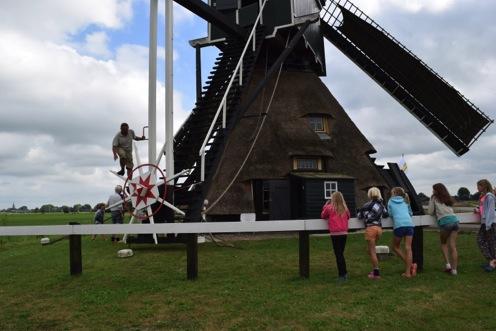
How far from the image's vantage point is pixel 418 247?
886cm

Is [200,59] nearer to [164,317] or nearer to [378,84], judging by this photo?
[378,84]

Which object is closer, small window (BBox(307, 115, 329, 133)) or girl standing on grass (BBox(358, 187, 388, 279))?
girl standing on grass (BBox(358, 187, 388, 279))

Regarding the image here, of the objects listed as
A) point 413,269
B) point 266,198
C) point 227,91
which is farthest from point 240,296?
point 266,198

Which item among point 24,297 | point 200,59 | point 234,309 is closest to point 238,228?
point 234,309

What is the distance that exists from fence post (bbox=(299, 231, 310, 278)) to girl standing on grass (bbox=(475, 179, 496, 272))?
3.41 meters

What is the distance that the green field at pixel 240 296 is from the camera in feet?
18.4

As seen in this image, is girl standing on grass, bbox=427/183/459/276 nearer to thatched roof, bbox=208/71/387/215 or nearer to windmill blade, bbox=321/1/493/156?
thatched roof, bbox=208/71/387/215

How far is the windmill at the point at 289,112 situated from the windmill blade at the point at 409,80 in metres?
0.04

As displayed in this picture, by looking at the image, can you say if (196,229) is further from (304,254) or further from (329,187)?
(329,187)

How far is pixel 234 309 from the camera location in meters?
6.07

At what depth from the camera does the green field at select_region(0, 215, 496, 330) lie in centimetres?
561

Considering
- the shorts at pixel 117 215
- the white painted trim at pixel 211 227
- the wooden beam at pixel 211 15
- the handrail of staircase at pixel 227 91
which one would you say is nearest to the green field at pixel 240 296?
the white painted trim at pixel 211 227

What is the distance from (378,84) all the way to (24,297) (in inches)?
698

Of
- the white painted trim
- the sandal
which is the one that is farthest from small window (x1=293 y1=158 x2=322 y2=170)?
the sandal
